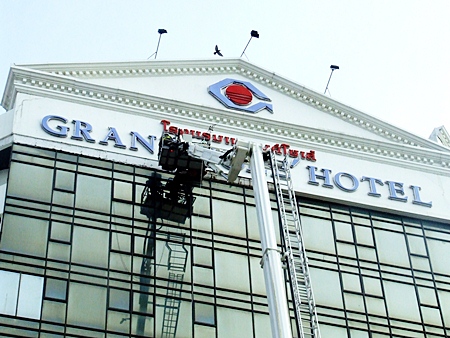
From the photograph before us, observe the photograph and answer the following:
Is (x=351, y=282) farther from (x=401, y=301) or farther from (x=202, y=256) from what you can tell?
(x=202, y=256)

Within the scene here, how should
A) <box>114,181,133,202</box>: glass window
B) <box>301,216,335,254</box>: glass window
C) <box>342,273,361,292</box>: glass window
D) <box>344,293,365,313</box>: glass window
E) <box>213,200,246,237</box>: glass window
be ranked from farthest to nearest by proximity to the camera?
<box>301,216,335,254</box>: glass window < <box>342,273,361,292</box>: glass window < <box>213,200,246,237</box>: glass window < <box>344,293,365,313</box>: glass window < <box>114,181,133,202</box>: glass window

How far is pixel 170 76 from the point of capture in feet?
156

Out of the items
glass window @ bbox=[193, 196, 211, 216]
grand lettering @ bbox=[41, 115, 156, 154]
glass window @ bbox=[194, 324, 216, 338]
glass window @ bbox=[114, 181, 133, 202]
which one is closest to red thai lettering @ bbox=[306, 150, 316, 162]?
glass window @ bbox=[193, 196, 211, 216]

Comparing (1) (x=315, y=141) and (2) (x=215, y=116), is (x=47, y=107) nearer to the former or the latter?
(2) (x=215, y=116)

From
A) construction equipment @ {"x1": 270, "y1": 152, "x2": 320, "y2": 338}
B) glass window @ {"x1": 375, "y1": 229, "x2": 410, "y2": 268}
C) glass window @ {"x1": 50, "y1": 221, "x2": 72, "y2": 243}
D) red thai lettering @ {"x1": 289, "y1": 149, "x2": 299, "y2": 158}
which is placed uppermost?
red thai lettering @ {"x1": 289, "y1": 149, "x2": 299, "y2": 158}

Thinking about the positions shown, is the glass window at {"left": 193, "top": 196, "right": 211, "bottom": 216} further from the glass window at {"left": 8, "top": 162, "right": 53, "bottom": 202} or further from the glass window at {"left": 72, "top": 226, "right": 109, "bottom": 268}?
the glass window at {"left": 8, "top": 162, "right": 53, "bottom": 202}

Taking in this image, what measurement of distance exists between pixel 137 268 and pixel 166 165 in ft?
16.8

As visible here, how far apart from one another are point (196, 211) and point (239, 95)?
7273 millimetres

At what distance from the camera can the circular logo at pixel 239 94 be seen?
4788 cm

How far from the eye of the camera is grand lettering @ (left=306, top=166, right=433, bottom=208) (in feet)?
153

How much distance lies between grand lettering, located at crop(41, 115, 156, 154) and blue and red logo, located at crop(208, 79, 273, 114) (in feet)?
15.2

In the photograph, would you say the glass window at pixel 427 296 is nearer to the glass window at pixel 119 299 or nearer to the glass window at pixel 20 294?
the glass window at pixel 119 299

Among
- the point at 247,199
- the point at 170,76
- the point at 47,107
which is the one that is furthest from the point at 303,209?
the point at 47,107

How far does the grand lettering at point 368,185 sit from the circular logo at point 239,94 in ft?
14.2
